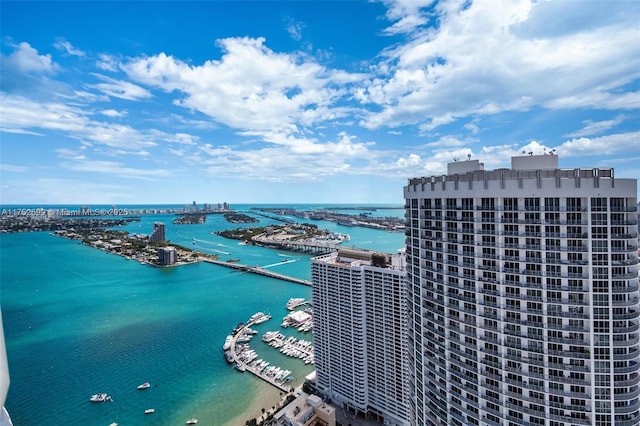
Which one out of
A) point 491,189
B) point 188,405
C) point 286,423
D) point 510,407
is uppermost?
point 491,189

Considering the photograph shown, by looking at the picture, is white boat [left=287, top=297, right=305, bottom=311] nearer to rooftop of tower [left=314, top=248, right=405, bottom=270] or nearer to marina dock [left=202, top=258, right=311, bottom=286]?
marina dock [left=202, top=258, right=311, bottom=286]

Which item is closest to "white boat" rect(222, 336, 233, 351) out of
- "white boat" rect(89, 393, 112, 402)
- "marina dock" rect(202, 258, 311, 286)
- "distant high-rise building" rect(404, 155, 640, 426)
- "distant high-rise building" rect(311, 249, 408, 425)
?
"white boat" rect(89, 393, 112, 402)

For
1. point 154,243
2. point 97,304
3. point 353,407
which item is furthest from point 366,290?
point 154,243

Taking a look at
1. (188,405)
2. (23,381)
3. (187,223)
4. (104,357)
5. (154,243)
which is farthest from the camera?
(187,223)

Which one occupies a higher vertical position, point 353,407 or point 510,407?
point 510,407

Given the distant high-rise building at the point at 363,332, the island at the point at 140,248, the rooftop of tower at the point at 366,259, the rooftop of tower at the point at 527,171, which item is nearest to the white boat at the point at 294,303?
the distant high-rise building at the point at 363,332

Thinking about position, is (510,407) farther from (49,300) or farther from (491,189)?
(49,300)
